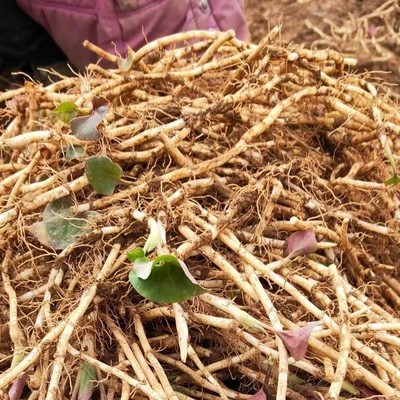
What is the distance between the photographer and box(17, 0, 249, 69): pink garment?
1055 millimetres

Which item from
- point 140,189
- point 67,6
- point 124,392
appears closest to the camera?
point 124,392

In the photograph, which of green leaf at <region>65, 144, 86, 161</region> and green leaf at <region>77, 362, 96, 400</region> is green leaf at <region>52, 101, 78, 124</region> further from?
green leaf at <region>77, 362, 96, 400</region>

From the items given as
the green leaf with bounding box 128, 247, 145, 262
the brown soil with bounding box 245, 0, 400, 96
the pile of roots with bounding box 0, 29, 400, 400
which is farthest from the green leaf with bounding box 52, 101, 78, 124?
the brown soil with bounding box 245, 0, 400, 96

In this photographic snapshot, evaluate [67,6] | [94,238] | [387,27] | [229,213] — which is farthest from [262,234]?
[387,27]

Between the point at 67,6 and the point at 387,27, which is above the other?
the point at 67,6

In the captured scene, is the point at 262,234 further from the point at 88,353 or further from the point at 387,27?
the point at 387,27

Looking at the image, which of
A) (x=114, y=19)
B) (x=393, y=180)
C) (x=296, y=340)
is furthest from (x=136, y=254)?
(x=114, y=19)

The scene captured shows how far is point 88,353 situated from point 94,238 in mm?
115

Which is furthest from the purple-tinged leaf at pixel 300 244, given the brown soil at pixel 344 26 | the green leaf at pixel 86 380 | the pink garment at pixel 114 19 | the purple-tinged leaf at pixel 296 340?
the brown soil at pixel 344 26

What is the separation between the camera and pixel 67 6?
3.48 ft

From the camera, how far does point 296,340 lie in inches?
22.2

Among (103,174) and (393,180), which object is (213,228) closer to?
(103,174)

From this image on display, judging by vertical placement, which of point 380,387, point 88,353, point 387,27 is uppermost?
point 88,353

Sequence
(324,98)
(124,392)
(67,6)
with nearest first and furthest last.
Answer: (124,392), (324,98), (67,6)
